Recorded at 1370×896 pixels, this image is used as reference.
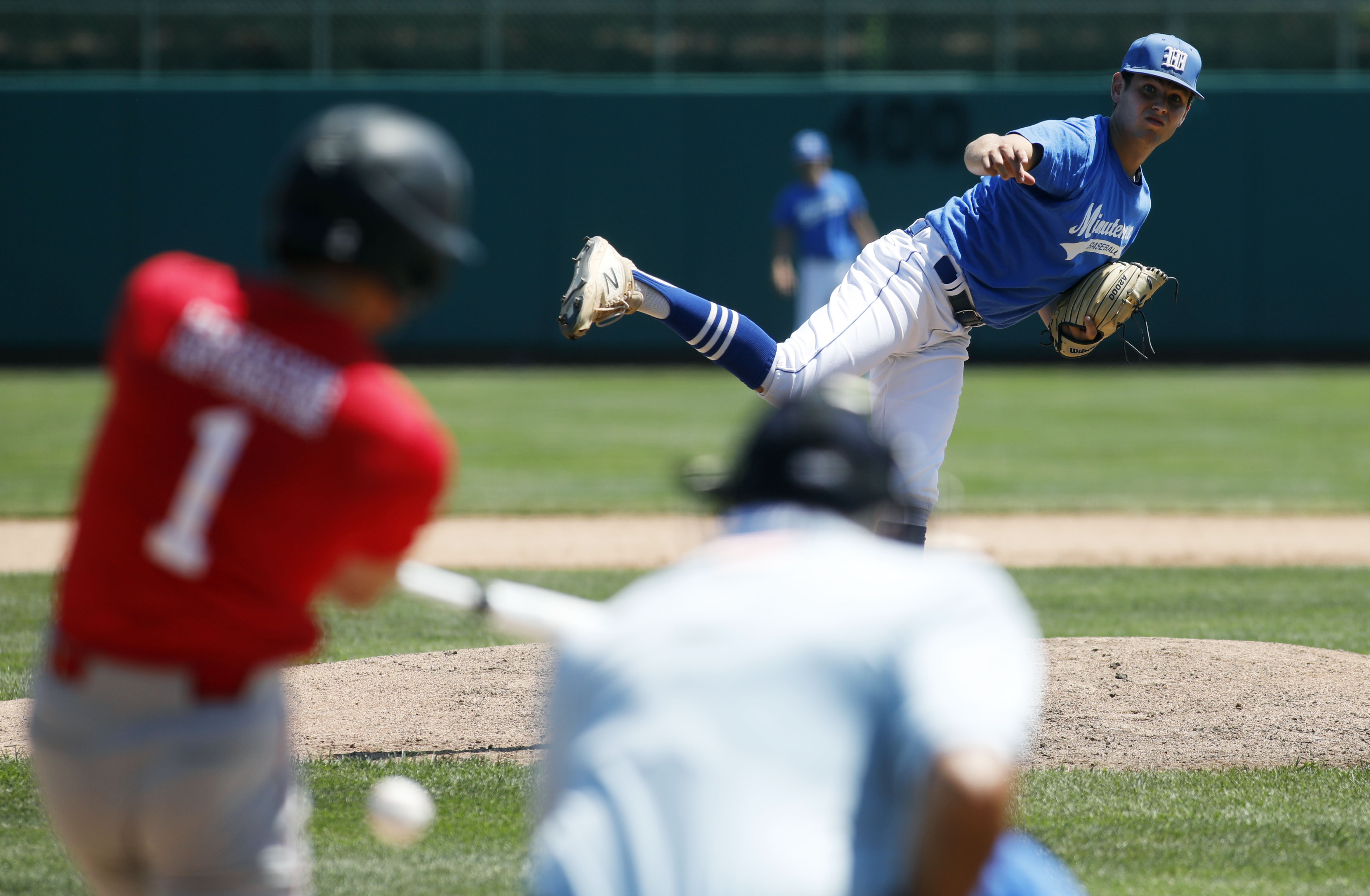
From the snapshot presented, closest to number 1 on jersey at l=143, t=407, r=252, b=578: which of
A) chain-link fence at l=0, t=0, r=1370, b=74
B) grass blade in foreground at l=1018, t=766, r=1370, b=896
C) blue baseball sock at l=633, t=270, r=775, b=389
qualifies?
grass blade in foreground at l=1018, t=766, r=1370, b=896

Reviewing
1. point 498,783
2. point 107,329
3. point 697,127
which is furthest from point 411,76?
point 498,783

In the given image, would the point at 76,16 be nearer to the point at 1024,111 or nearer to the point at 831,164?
the point at 831,164

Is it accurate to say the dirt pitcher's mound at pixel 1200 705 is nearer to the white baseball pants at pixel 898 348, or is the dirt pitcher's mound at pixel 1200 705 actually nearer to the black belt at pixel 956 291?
the white baseball pants at pixel 898 348

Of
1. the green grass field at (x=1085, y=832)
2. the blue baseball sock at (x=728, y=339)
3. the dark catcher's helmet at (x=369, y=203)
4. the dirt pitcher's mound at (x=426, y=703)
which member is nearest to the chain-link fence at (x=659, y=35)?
the dirt pitcher's mound at (x=426, y=703)

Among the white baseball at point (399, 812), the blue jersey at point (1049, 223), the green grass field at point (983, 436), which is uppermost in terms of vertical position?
the blue jersey at point (1049, 223)

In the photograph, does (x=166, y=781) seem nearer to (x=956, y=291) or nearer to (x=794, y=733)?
(x=794, y=733)

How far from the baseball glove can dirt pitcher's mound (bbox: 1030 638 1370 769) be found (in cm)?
119

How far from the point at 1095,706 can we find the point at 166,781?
394 cm

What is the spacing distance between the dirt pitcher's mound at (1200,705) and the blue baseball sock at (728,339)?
1.49 metres

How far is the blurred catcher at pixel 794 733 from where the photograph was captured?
167cm

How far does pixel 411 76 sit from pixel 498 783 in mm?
18017

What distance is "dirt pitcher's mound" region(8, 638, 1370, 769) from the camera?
4.78 meters

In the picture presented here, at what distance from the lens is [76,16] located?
829 inches

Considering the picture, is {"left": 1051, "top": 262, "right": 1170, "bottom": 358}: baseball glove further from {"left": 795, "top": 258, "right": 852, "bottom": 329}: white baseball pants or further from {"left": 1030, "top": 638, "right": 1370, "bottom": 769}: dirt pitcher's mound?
{"left": 795, "top": 258, "right": 852, "bottom": 329}: white baseball pants
